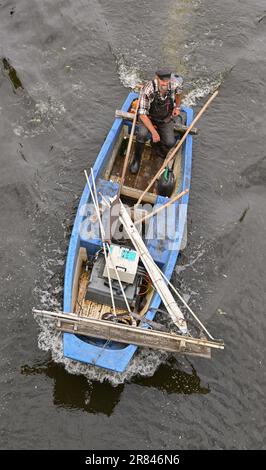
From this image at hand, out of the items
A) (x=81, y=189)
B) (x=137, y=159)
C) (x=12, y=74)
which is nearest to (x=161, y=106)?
(x=137, y=159)

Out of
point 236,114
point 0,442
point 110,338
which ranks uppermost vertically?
point 236,114

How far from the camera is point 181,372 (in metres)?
9.02

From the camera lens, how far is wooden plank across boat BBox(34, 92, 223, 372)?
7.59 m

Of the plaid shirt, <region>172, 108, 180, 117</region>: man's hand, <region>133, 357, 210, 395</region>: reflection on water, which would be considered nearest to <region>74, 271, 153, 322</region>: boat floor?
<region>133, 357, 210, 395</region>: reflection on water

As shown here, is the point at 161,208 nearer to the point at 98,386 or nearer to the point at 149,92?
the point at 149,92

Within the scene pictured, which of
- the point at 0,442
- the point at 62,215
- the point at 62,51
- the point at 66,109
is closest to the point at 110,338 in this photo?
the point at 0,442

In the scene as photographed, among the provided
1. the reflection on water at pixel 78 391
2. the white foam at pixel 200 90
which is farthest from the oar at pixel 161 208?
the white foam at pixel 200 90

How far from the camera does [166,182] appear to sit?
10078mm

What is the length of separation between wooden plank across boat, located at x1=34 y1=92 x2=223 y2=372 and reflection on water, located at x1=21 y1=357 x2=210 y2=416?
1102 mm

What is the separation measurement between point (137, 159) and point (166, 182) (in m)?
1.25

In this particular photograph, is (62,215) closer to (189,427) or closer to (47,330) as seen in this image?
(47,330)

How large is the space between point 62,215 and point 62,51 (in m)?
7.08

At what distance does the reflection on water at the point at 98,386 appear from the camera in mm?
8492

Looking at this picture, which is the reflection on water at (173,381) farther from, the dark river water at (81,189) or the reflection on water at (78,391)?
the reflection on water at (78,391)
